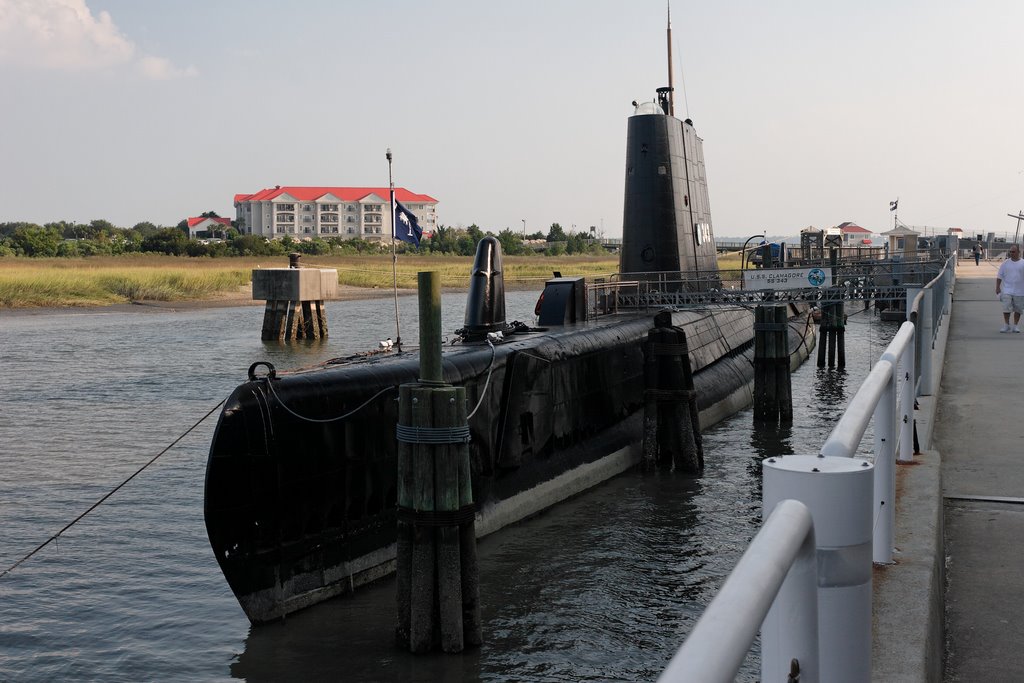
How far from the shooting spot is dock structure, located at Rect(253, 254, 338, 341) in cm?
4344

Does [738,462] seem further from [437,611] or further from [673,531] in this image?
[437,611]

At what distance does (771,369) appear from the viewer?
2103cm

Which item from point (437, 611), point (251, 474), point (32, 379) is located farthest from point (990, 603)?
point (32, 379)

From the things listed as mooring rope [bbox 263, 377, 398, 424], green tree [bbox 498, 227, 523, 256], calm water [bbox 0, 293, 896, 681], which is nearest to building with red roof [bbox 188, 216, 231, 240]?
green tree [bbox 498, 227, 523, 256]

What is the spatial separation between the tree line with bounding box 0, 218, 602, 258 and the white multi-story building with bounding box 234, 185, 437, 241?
26484 mm

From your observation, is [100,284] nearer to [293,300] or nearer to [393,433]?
[293,300]

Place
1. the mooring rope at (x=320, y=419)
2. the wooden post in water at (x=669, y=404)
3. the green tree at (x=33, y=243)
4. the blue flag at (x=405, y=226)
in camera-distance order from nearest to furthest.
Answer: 1. the mooring rope at (x=320, y=419)
2. the wooden post in water at (x=669, y=404)
3. the blue flag at (x=405, y=226)
4. the green tree at (x=33, y=243)

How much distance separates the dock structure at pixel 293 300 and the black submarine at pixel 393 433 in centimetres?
2307

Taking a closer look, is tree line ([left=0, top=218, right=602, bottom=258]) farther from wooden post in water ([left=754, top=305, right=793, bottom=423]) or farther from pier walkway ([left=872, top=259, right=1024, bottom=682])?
pier walkway ([left=872, top=259, right=1024, bottom=682])

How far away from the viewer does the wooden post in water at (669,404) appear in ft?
52.3

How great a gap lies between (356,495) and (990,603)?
641cm

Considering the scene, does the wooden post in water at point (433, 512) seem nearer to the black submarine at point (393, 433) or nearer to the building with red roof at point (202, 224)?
the black submarine at point (393, 433)

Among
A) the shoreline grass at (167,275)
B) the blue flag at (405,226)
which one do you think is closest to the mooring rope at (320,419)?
the blue flag at (405,226)

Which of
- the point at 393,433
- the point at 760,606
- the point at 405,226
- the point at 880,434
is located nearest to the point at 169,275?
the point at 405,226
